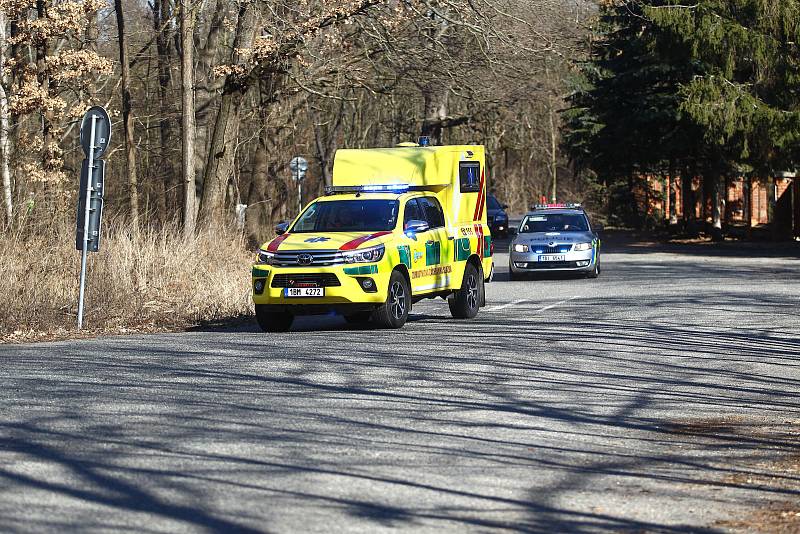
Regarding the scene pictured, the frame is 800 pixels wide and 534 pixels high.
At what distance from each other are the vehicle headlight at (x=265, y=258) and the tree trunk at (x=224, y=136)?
49.5 feet

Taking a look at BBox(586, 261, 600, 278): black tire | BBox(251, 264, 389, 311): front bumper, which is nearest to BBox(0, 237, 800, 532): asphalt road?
BBox(251, 264, 389, 311): front bumper

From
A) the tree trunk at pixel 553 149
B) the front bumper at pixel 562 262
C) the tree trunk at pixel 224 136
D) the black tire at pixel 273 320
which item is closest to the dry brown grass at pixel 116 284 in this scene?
the black tire at pixel 273 320

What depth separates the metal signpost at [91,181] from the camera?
18781mm

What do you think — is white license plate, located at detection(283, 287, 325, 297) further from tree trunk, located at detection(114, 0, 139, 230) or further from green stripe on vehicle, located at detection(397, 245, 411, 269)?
tree trunk, located at detection(114, 0, 139, 230)

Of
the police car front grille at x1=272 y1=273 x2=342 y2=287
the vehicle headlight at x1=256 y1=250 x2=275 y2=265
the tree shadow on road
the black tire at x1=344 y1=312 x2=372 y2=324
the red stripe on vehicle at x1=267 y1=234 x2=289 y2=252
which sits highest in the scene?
the red stripe on vehicle at x1=267 y1=234 x2=289 y2=252

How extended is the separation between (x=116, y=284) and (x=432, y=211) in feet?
16.6

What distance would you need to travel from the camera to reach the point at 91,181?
742 inches

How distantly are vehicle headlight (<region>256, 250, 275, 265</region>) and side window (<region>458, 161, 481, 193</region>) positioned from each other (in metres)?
4.28

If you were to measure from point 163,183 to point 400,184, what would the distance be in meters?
23.2

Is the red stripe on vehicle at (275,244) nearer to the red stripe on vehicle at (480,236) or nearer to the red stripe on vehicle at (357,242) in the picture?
the red stripe on vehicle at (357,242)

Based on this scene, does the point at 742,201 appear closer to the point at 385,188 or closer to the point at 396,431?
the point at 385,188

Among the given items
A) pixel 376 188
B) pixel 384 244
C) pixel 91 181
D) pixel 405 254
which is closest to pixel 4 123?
pixel 91 181

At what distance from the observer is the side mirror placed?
18.4 m

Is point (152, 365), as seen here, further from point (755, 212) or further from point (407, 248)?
point (755, 212)
